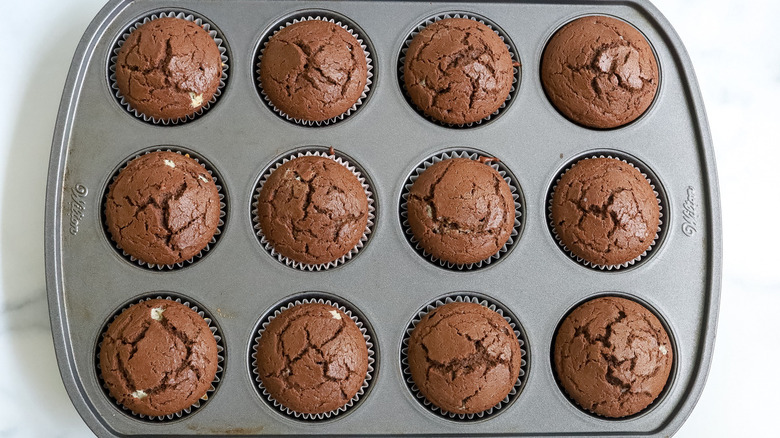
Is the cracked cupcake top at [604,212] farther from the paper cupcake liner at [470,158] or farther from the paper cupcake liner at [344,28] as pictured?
the paper cupcake liner at [344,28]

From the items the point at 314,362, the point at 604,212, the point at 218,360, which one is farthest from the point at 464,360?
the point at 218,360

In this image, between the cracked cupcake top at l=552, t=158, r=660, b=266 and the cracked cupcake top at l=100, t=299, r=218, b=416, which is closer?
the cracked cupcake top at l=100, t=299, r=218, b=416

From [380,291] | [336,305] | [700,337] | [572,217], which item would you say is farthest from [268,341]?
[700,337]

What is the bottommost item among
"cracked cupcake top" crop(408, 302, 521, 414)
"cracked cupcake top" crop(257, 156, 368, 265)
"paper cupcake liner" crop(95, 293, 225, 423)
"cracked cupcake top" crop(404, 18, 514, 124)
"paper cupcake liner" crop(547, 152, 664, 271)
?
"paper cupcake liner" crop(95, 293, 225, 423)

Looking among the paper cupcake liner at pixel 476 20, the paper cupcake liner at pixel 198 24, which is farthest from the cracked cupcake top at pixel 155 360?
the paper cupcake liner at pixel 476 20

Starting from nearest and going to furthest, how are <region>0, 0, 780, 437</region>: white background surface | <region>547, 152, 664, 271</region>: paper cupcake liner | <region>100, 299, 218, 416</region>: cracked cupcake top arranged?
<region>100, 299, 218, 416</region>: cracked cupcake top, <region>547, 152, 664, 271</region>: paper cupcake liner, <region>0, 0, 780, 437</region>: white background surface

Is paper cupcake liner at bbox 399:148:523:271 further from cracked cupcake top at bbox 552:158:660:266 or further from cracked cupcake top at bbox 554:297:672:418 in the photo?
cracked cupcake top at bbox 554:297:672:418

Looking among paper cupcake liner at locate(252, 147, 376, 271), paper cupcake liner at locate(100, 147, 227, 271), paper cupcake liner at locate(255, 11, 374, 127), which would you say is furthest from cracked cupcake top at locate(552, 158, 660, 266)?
paper cupcake liner at locate(100, 147, 227, 271)
